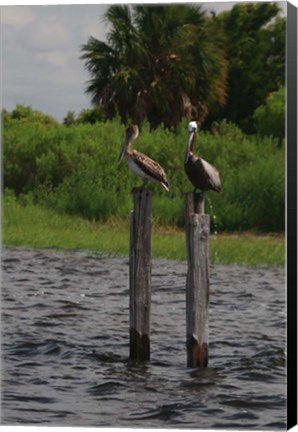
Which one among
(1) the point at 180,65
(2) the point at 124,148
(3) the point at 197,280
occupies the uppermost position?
(1) the point at 180,65

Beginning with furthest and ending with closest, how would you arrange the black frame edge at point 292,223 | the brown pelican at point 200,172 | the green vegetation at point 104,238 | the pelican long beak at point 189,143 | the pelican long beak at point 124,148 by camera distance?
the green vegetation at point 104,238 < the pelican long beak at point 124,148 < the pelican long beak at point 189,143 < the brown pelican at point 200,172 < the black frame edge at point 292,223

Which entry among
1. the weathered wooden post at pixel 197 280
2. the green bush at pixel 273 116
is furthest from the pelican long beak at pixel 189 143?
the green bush at pixel 273 116

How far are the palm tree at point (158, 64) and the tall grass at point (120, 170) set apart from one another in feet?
0.60

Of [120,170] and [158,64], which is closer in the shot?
[158,64]

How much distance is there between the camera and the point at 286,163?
44.2ft

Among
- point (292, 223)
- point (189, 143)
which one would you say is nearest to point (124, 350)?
point (189, 143)

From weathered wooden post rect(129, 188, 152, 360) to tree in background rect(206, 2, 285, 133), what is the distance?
94 centimetres

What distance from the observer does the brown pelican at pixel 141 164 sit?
14477 mm

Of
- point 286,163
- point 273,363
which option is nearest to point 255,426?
point 273,363

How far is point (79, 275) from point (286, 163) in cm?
262

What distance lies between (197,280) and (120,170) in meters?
1.40

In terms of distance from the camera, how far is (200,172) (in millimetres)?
14117

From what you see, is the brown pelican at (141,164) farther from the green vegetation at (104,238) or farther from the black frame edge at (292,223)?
the black frame edge at (292,223)

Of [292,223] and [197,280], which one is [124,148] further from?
[292,223]
